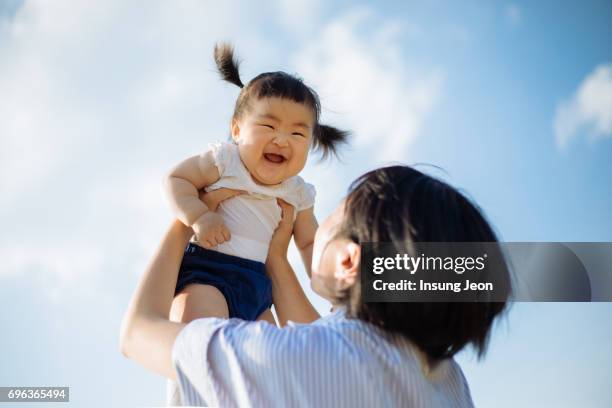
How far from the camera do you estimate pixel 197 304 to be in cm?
143

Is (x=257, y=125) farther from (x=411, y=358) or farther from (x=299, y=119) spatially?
(x=411, y=358)

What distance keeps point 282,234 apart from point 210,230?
263mm

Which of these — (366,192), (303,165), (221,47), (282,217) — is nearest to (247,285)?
(282,217)

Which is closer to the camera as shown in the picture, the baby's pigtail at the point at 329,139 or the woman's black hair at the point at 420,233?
the woman's black hair at the point at 420,233

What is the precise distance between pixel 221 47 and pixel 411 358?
174cm

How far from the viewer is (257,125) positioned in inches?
71.4

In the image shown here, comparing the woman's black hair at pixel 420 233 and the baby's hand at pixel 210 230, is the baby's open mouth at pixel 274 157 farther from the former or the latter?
the woman's black hair at pixel 420 233

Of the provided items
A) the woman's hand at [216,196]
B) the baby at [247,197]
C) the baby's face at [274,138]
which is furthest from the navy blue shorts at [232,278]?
the baby's face at [274,138]

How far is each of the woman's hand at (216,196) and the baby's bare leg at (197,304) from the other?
0.89ft

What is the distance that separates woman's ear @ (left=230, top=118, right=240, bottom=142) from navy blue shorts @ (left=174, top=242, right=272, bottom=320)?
18.1 inches

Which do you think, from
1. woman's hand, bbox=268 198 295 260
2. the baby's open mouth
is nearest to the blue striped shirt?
woman's hand, bbox=268 198 295 260

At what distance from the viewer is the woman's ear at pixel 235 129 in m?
1.95

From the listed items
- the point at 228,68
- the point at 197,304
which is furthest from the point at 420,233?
the point at 228,68

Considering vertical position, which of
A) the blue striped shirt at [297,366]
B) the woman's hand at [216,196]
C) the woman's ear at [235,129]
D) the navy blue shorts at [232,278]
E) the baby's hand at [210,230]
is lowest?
the blue striped shirt at [297,366]
